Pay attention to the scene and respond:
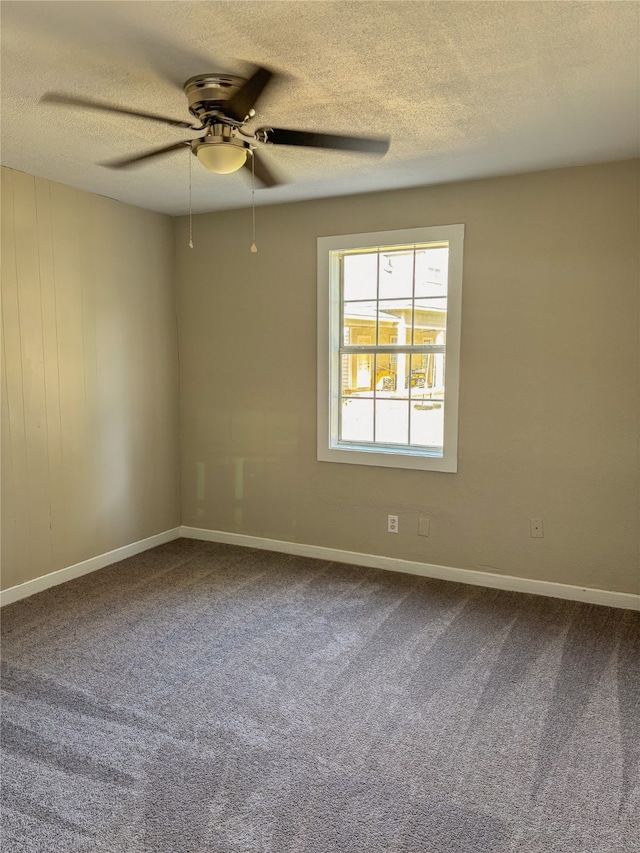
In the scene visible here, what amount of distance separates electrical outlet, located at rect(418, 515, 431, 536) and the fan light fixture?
8.39 ft

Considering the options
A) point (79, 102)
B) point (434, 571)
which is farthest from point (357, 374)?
point (79, 102)

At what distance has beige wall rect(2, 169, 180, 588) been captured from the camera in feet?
12.0

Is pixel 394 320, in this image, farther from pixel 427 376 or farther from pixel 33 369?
pixel 33 369

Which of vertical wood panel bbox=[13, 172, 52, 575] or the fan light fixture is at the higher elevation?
the fan light fixture

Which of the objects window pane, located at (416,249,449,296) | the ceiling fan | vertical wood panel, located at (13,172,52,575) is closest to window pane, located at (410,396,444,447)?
window pane, located at (416,249,449,296)

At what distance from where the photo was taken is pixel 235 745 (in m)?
2.30

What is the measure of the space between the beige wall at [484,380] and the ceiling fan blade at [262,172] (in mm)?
574

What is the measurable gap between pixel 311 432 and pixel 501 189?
2026mm

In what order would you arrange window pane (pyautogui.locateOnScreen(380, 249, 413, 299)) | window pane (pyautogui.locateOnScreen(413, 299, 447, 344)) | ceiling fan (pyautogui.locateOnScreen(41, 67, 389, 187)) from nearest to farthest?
ceiling fan (pyautogui.locateOnScreen(41, 67, 389, 187)) < window pane (pyautogui.locateOnScreen(413, 299, 447, 344)) < window pane (pyautogui.locateOnScreen(380, 249, 413, 299))

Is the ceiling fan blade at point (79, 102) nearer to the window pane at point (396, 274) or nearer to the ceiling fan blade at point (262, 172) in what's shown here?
the ceiling fan blade at point (262, 172)

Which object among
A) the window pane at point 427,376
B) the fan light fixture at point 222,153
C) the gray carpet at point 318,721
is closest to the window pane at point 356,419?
the window pane at point 427,376

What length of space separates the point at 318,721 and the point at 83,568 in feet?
7.69

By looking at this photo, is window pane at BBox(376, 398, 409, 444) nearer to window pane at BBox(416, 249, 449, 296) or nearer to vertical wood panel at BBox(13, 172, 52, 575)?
window pane at BBox(416, 249, 449, 296)

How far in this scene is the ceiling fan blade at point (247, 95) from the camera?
2162mm
